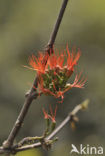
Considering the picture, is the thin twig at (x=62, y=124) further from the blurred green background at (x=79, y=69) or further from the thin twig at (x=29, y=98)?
the blurred green background at (x=79, y=69)

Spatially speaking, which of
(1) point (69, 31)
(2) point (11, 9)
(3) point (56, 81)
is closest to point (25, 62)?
(1) point (69, 31)

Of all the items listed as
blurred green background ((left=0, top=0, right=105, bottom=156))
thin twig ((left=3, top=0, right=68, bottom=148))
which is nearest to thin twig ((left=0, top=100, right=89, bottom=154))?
thin twig ((left=3, top=0, right=68, bottom=148))

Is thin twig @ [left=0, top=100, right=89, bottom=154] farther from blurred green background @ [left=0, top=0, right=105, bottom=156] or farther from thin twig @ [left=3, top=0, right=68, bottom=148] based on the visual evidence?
blurred green background @ [left=0, top=0, right=105, bottom=156]

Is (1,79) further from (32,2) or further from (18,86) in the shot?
(32,2)

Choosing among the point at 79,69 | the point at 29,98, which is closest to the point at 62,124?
the point at 29,98

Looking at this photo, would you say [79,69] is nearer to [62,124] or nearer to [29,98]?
[29,98]

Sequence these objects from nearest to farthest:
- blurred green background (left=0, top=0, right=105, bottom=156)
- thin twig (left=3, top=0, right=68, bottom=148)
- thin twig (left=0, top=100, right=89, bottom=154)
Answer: thin twig (left=0, top=100, right=89, bottom=154)
thin twig (left=3, top=0, right=68, bottom=148)
blurred green background (left=0, top=0, right=105, bottom=156)

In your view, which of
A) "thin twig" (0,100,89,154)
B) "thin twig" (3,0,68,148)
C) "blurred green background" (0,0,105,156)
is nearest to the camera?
A: "thin twig" (0,100,89,154)

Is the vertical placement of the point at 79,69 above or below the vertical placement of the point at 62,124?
below
